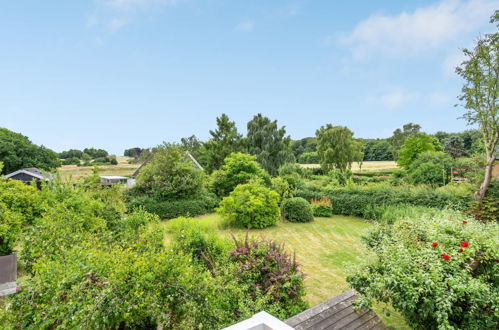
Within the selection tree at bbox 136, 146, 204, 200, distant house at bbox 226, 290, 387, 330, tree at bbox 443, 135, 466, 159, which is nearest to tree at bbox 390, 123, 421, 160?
tree at bbox 443, 135, 466, 159

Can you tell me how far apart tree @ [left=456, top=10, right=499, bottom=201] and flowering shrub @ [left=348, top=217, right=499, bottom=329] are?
976 cm

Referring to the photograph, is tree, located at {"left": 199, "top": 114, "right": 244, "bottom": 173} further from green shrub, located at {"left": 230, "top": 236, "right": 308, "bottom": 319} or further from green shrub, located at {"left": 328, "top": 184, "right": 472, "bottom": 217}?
green shrub, located at {"left": 230, "top": 236, "right": 308, "bottom": 319}

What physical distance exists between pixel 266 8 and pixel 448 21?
722cm

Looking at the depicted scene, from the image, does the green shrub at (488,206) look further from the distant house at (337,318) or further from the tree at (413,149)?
the tree at (413,149)

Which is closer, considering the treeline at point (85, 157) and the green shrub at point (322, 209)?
the green shrub at point (322, 209)

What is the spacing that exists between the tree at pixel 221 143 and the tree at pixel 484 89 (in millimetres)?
16998

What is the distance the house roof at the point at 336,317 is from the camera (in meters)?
2.98

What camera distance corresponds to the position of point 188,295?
2744mm

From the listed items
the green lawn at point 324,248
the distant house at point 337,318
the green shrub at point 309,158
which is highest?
the green shrub at point 309,158

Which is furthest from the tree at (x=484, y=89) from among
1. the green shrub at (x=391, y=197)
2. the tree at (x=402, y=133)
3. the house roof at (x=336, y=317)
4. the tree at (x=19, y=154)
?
the tree at (x=19, y=154)

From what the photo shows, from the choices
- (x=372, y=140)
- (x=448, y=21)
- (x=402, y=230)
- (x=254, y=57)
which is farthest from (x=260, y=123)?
(x=372, y=140)

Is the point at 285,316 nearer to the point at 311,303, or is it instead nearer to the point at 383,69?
the point at 311,303

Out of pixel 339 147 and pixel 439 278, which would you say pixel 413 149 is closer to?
pixel 339 147

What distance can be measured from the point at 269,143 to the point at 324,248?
55.0ft
